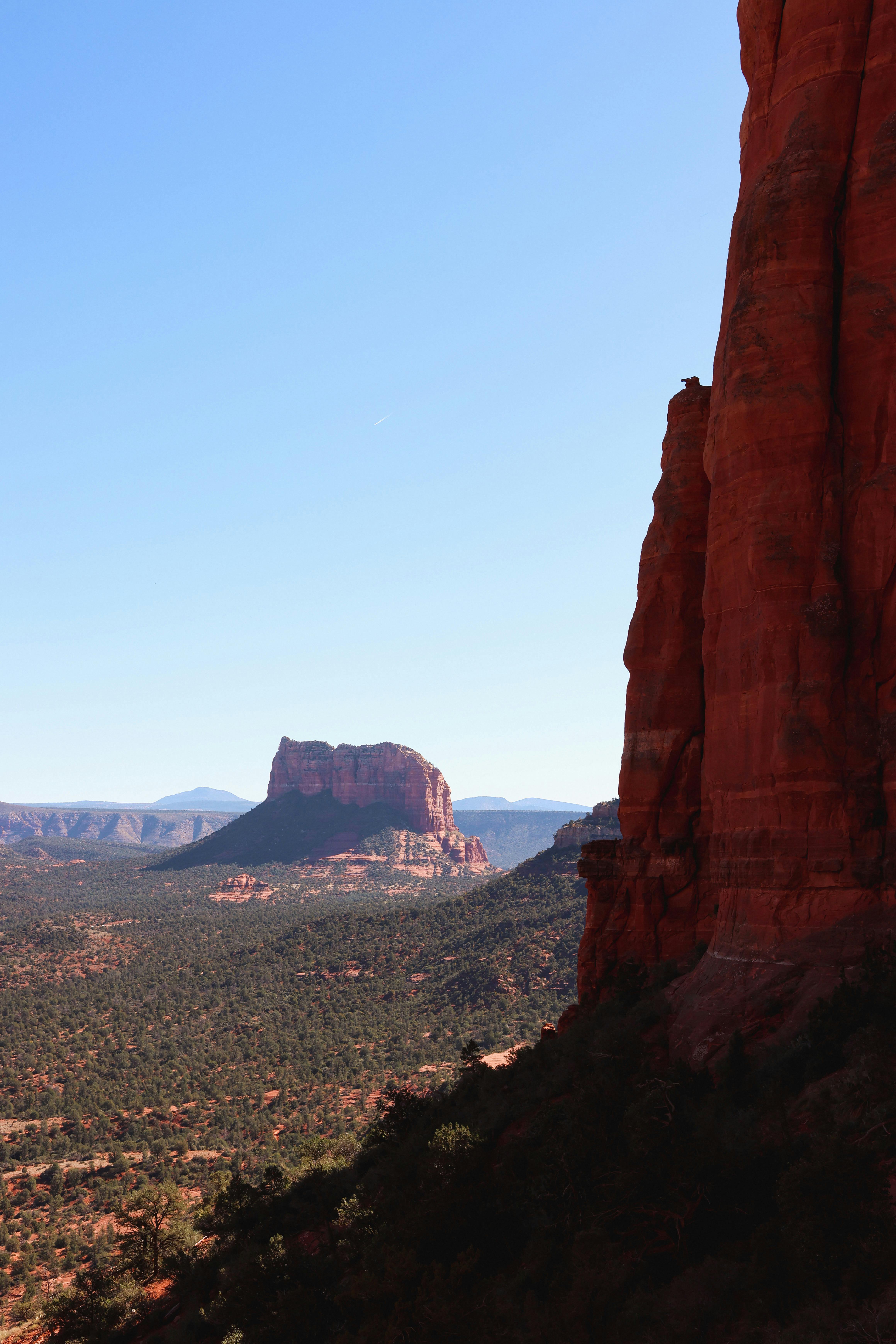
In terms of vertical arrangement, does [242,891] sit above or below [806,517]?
below

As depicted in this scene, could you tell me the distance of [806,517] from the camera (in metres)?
18.1

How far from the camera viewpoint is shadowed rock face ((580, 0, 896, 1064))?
17.1 m

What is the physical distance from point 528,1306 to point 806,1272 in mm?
4016

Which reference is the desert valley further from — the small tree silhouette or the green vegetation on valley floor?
the green vegetation on valley floor

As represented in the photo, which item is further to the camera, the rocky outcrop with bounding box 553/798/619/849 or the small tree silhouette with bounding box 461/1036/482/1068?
the rocky outcrop with bounding box 553/798/619/849

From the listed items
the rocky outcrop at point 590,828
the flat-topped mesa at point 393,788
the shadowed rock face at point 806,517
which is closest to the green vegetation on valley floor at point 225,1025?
the rocky outcrop at point 590,828

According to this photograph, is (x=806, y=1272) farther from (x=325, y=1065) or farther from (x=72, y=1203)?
(x=325, y=1065)

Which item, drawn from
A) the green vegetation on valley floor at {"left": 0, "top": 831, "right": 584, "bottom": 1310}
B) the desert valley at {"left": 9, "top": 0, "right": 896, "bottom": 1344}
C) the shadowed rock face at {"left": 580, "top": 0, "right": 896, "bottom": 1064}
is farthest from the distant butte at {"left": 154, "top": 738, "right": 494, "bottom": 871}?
the shadowed rock face at {"left": 580, "top": 0, "right": 896, "bottom": 1064}

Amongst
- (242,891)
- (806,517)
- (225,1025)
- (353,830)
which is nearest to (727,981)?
(806,517)

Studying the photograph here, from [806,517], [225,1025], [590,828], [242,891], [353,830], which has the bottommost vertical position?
[225,1025]

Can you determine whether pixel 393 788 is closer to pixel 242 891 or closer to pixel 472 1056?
pixel 242 891

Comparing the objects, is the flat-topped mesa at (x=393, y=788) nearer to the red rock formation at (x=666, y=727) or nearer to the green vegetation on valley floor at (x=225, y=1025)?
the green vegetation on valley floor at (x=225, y=1025)

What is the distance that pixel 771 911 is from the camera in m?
17.7

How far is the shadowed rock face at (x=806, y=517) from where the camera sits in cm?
1706
